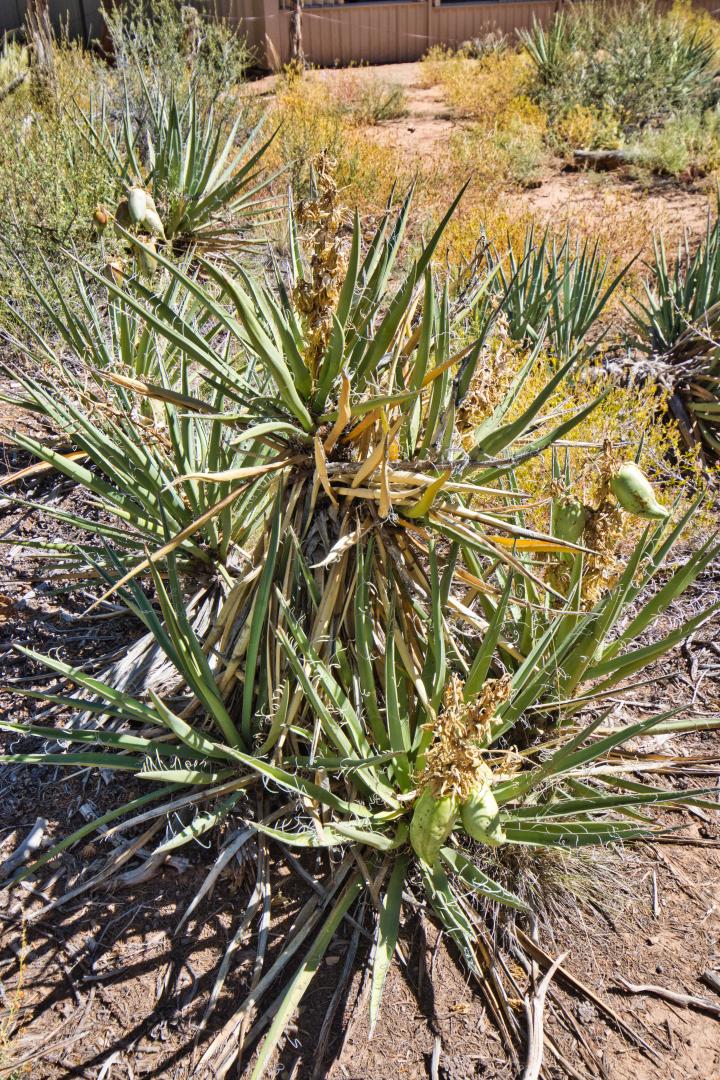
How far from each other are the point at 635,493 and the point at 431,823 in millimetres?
913

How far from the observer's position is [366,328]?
2268 millimetres

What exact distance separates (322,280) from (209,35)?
10678 mm

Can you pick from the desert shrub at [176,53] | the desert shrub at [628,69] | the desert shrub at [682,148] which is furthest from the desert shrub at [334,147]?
the desert shrub at [628,69]

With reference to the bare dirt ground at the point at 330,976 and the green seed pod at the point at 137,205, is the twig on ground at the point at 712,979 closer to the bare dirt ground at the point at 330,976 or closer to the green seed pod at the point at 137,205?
the bare dirt ground at the point at 330,976

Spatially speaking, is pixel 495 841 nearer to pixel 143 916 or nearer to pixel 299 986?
pixel 299 986

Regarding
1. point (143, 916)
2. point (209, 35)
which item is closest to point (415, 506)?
point (143, 916)

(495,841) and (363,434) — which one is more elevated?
(363,434)

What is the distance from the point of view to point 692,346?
5.12 metres

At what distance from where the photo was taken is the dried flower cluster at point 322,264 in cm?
203

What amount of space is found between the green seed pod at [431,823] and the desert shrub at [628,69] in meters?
11.5

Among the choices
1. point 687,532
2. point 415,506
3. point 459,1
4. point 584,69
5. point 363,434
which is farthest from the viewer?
point 459,1

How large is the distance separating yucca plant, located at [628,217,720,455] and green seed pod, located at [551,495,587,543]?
2.83m

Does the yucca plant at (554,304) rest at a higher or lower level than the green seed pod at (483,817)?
higher

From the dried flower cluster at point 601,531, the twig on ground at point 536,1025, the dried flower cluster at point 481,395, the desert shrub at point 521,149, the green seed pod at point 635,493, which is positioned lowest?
the twig on ground at point 536,1025
